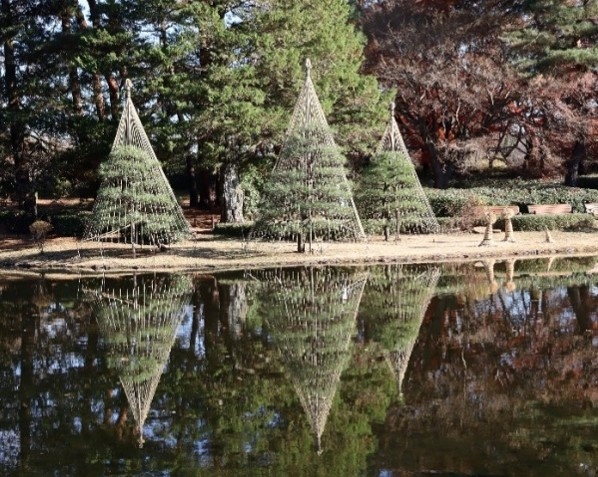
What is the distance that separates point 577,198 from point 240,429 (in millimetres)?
22848

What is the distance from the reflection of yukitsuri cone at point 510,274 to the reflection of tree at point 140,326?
609 cm

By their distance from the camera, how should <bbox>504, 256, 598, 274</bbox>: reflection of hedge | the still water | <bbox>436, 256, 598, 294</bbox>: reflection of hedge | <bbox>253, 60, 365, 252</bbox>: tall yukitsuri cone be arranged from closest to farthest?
the still water < <bbox>436, 256, 598, 294</bbox>: reflection of hedge < <bbox>504, 256, 598, 274</bbox>: reflection of hedge < <bbox>253, 60, 365, 252</bbox>: tall yukitsuri cone

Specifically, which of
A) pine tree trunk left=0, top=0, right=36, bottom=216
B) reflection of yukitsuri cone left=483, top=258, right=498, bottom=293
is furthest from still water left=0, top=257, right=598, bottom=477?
pine tree trunk left=0, top=0, right=36, bottom=216

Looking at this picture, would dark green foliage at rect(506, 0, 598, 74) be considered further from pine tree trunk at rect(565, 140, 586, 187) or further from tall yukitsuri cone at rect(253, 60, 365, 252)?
tall yukitsuri cone at rect(253, 60, 365, 252)

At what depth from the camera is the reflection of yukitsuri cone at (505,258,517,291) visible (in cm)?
1490

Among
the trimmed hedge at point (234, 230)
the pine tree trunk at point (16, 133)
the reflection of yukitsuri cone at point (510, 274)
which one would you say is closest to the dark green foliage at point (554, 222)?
the reflection of yukitsuri cone at point (510, 274)

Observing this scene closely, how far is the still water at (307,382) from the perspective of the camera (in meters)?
6.63

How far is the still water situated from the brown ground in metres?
4.12

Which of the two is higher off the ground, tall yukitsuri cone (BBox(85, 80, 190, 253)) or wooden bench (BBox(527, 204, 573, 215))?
tall yukitsuri cone (BBox(85, 80, 190, 253))

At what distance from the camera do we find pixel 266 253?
67.2ft

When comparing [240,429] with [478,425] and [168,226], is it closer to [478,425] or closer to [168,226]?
[478,425]

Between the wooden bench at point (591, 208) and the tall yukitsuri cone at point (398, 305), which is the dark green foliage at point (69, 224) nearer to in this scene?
the tall yukitsuri cone at point (398, 305)

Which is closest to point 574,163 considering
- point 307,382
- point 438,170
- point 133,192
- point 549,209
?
point 438,170

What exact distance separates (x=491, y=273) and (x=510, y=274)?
420 mm
